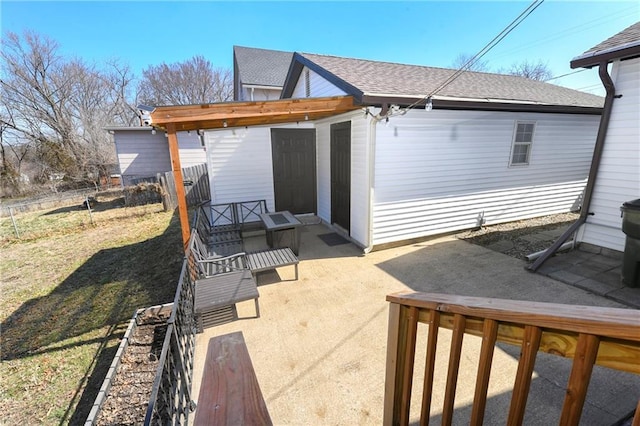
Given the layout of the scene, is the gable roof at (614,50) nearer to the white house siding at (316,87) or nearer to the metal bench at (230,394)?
the white house siding at (316,87)

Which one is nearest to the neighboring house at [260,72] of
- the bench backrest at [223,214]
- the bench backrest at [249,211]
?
the bench backrest at [249,211]

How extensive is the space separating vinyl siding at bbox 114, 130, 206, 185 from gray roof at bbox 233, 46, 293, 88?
4.49 m

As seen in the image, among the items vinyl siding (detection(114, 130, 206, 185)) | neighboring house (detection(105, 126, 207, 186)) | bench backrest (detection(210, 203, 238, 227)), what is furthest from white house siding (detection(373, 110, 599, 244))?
vinyl siding (detection(114, 130, 206, 185))

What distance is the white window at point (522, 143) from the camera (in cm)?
655

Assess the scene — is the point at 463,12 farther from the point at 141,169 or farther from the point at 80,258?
the point at 141,169

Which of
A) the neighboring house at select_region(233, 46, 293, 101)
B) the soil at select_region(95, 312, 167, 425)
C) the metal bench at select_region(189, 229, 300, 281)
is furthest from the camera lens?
the neighboring house at select_region(233, 46, 293, 101)

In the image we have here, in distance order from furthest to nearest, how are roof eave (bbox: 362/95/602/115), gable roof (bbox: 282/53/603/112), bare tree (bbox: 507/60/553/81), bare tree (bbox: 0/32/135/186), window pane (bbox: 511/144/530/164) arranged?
1. bare tree (bbox: 507/60/553/81)
2. bare tree (bbox: 0/32/135/186)
3. window pane (bbox: 511/144/530/164)
4. gable roof (bbox: 282/53/603/112)
5. roof eave (bbox: 362/95/602/115)

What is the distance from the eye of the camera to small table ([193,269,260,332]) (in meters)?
3.30

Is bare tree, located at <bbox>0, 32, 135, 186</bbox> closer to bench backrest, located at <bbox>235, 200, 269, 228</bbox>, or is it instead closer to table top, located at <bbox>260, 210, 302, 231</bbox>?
bench backrest, located at <bbox>235, 200, 269, 228</bbox>

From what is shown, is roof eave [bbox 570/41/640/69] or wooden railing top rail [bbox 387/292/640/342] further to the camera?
roof eave [bbox 570/41/640/69]

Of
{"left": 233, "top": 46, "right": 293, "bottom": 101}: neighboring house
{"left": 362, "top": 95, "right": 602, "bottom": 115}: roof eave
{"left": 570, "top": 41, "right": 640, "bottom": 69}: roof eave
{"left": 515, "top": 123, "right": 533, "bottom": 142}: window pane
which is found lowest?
{"left": 515, "top": 123, "right": 533, "bottom": 142}: window pane

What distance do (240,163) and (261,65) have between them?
9.17m

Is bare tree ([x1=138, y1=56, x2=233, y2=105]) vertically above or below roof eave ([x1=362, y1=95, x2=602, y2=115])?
above

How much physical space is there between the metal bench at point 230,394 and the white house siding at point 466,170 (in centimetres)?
383
